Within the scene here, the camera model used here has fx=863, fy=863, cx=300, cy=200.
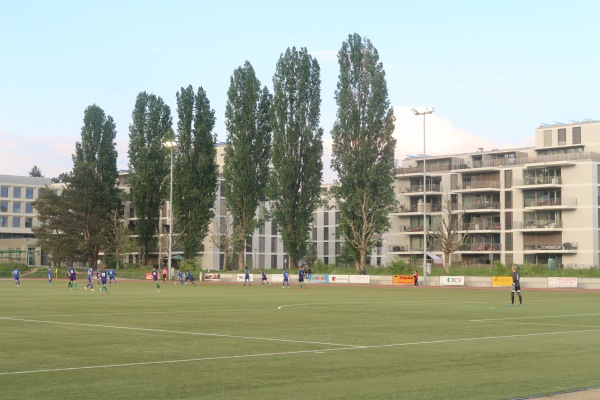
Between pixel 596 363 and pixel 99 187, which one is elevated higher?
pixel 99 187

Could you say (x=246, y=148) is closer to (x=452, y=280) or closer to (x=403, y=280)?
(x=403, y=280)

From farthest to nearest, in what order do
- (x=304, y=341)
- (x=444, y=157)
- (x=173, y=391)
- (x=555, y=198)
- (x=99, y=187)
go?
1. (x=444, y=157)
2. (x=99, y=187)
3. (x=555, y=198)
4. (x=304, y=341)
5. (x=173, y=391)

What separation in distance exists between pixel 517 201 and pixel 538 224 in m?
4.91

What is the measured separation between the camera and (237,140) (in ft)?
349

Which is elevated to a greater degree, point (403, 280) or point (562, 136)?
point (562, 136)

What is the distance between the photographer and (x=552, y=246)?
376 ft

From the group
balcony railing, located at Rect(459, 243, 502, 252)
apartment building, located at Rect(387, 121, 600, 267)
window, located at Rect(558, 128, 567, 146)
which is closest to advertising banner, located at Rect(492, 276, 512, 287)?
apartment building, located at Rect(387, 121, 600, 267)

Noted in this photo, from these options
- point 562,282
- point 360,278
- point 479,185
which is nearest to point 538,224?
point 479,185

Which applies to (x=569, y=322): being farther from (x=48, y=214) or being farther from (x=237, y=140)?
(x=48, y=214)

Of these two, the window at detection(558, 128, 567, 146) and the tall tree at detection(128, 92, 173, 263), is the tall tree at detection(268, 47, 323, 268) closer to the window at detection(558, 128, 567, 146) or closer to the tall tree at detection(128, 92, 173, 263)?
the tall tree at detection(128, 92, 173, 263)

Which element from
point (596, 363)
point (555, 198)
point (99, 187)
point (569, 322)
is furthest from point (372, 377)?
point (99, 187)

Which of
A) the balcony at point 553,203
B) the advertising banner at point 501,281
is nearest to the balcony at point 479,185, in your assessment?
the balcony at point 553,203

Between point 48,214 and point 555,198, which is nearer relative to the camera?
point 555,198

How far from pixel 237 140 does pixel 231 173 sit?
4.13 m
